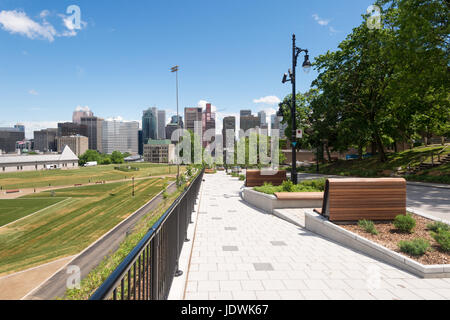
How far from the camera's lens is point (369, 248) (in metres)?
5.38

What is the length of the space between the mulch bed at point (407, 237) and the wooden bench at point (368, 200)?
1.06 feet

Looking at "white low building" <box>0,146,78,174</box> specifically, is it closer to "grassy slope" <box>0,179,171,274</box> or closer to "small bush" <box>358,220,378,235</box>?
"grassy slope" <box>0,179,171,274</box>

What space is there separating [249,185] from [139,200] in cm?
6933

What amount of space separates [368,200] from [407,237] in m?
1.27

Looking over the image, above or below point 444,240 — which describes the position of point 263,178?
above

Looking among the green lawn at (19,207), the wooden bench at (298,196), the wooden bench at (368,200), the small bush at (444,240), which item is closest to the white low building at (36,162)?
the green lawn at (19,207)

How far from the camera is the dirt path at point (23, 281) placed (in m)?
28.4

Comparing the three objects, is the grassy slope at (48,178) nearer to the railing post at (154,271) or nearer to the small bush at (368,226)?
the railing post at (154,271)

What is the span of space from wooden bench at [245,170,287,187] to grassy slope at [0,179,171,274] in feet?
131

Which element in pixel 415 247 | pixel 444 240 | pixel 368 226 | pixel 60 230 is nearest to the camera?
pixel 415 247

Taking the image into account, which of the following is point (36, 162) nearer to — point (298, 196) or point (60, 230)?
point (60, 230)

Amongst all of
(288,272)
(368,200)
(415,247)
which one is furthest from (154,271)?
(368,200)
